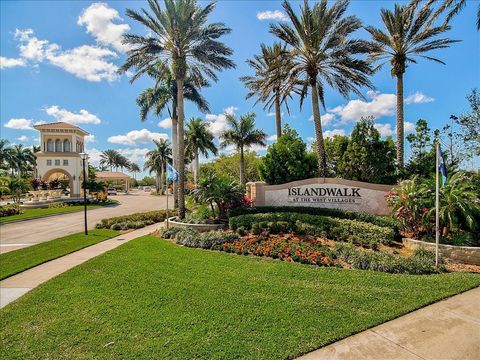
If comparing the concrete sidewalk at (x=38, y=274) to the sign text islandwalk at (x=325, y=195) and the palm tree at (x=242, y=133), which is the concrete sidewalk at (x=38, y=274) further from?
the palm tree at (x=242, y=133)

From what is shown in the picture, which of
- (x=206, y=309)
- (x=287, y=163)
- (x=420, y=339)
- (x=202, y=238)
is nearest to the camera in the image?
(x=420, y=339)

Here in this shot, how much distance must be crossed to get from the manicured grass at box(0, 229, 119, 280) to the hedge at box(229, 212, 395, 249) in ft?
21.4

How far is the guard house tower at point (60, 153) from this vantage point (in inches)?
1663

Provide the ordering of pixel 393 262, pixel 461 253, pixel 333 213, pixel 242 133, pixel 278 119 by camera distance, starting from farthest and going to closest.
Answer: pixel 242 133 → pixel 278 119 → pixel 333 213 → pixel 461 253 → pixel 393 262

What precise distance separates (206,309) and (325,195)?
9.58m

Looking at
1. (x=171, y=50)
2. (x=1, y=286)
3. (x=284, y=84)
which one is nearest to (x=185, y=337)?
(x=1, y=286)

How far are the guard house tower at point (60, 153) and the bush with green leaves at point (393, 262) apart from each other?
44.4 m

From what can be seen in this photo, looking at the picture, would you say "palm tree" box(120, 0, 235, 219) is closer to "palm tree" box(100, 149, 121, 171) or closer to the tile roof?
the tile roof

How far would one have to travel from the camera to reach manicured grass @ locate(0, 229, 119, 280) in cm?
890

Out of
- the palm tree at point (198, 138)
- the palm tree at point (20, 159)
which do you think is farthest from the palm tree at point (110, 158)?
the palm tree at point (198, 138)

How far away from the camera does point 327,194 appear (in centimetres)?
1337

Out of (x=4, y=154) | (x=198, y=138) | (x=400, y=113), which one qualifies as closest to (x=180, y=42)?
(x=400, y=113)

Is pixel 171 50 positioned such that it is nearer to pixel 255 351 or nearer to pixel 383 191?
pixel 383 191

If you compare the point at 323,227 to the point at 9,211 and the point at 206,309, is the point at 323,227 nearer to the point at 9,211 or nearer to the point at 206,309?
the point at 206,309
